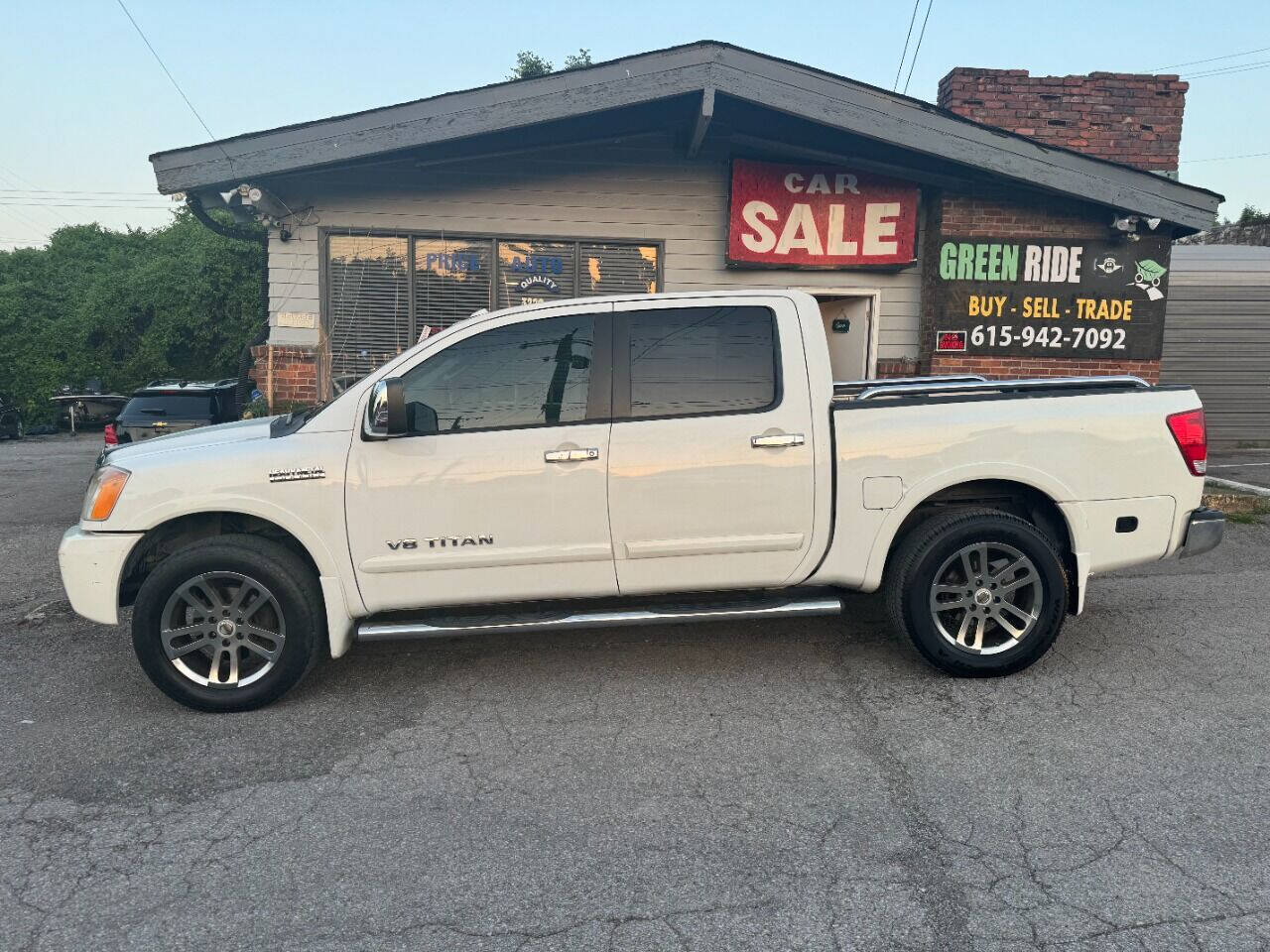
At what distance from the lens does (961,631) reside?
442 centimetres

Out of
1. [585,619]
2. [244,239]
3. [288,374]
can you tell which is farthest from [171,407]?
[585,619]

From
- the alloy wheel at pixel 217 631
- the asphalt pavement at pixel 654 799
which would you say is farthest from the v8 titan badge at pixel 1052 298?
the alloy wheel at pixel 217 631

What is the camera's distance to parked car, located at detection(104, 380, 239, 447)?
9117 millimetres

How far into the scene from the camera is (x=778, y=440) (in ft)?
14.1

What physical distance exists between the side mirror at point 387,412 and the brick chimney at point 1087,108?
1079cm

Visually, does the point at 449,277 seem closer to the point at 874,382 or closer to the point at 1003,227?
the point at 874,382

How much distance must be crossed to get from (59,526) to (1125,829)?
9325 millimetres

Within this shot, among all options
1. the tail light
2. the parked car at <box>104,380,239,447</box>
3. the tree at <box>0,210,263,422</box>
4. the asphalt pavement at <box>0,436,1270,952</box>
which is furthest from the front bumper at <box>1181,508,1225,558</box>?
the tree at <box>0,210,263,422</box>

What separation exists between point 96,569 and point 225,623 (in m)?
0.67

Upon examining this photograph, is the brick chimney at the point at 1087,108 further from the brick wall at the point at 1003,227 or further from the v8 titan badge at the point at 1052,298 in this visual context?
the v8 titan badge at the point at 1052,298

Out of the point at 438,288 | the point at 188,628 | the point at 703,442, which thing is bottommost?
the point at 188,628

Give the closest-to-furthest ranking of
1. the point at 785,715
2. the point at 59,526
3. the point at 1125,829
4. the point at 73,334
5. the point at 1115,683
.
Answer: the point at 1125,829 → the point at 785,715 → the point at 1115,683 → the point at 59,526 → the point at 73,334

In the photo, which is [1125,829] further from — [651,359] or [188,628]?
[188,628]

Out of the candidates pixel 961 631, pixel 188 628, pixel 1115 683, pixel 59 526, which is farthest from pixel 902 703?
pixel 59 526
